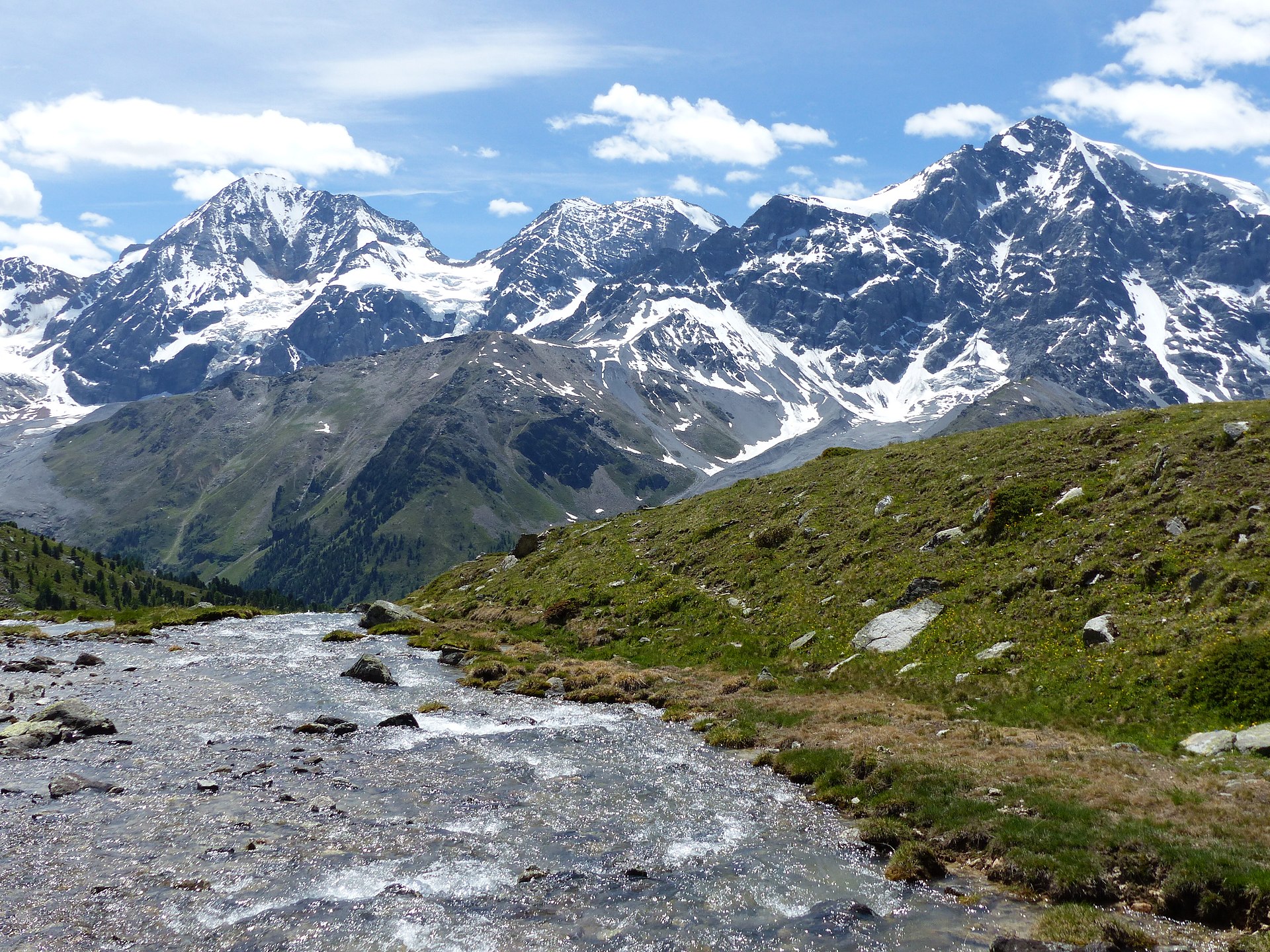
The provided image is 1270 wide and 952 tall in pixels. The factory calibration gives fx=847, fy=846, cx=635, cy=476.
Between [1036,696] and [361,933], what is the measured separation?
2483cm

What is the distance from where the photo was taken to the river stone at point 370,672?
45.3 metres

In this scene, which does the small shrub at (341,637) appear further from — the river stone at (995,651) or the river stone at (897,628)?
the river stone at (995,651)

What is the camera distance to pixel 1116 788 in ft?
Result: 75.0

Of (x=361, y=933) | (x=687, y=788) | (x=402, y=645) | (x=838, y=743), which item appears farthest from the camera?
(x=402, y=645)

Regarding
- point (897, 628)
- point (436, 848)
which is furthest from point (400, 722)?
point (897, 628)

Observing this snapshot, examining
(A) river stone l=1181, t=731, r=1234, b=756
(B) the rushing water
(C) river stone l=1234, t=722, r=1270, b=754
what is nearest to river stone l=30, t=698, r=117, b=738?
(B) the rushing water

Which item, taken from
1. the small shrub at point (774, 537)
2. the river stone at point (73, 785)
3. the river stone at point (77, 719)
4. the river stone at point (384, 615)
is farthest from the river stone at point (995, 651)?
the river stone at point (384, 615)

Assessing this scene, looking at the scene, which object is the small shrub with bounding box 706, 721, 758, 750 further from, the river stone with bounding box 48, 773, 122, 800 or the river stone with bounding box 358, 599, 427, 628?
the river stone with bounding box 358, 599, 427, 628

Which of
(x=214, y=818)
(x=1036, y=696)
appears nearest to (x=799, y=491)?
(x=1036, y=696)

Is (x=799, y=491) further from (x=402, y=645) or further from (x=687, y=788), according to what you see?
(x=687, y=788)

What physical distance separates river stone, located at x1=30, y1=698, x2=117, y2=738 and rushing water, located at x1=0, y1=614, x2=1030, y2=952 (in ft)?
3.59

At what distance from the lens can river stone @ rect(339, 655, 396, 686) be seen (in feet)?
149

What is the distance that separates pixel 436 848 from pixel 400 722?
13.6 m

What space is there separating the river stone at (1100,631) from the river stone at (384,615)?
168ft
